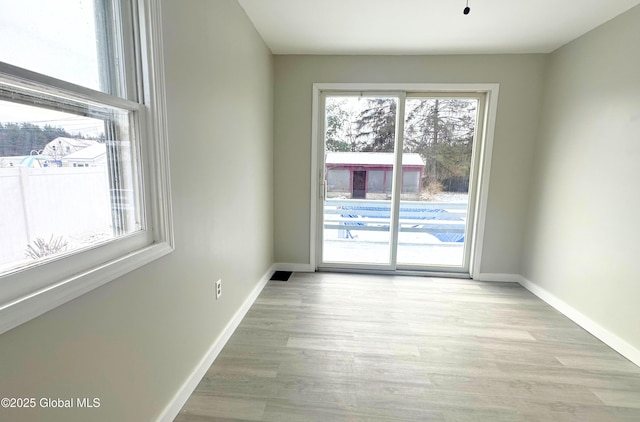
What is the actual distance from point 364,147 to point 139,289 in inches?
103

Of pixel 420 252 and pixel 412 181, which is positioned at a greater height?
pixel 412 181

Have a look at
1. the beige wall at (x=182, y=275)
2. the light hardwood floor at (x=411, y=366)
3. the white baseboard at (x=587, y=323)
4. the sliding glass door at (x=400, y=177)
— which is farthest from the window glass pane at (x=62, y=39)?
the white baseboard at (x=587, y=323)

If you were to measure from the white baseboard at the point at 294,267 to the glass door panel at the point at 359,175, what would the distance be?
207 millimetres

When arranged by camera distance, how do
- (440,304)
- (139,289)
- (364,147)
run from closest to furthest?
(139,289) < (440,304) < (364,147)

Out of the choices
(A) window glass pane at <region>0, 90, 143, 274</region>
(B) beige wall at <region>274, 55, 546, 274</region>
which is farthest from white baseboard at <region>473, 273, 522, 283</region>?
(A) window glass pane at <region>0, 90, 143, 274</region>

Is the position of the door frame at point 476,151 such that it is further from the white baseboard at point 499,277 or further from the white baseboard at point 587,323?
the white baseboard at point 587,323

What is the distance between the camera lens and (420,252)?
3.45 meters

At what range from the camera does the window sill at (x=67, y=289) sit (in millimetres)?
707

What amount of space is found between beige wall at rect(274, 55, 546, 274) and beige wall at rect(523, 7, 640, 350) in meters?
0.18

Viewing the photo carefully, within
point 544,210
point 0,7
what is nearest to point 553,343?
point 544,210

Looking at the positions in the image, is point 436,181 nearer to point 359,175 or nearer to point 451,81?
point 359,175

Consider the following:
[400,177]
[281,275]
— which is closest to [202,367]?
[281,275]

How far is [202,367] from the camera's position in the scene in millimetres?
1699

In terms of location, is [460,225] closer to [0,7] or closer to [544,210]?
[544,210]
